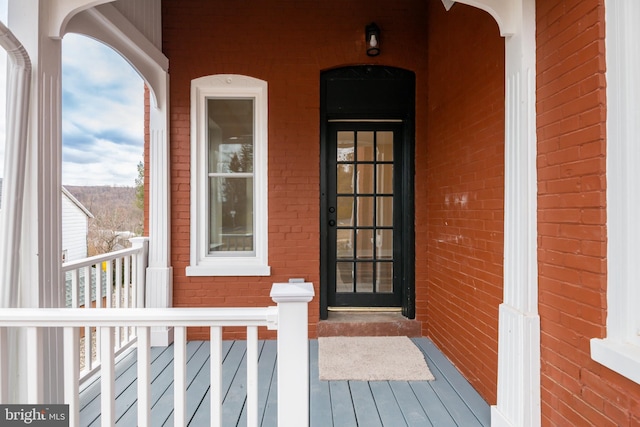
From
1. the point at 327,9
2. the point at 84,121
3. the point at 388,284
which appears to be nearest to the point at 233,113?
the point at 327,9

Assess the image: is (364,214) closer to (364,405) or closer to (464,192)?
(464,192)

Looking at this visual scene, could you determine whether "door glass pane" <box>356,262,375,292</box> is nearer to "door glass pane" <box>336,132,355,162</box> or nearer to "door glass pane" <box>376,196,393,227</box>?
"door glass pane" <box>376,196,393,227</box>

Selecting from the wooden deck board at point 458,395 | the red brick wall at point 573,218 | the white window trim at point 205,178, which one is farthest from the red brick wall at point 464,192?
the white window trim at point 205,178

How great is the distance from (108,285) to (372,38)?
118 inches

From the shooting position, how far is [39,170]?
1771 mm

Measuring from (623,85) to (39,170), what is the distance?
8.39ft

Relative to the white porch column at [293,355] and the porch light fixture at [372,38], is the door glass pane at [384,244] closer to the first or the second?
the porch light fixture at [372,38]

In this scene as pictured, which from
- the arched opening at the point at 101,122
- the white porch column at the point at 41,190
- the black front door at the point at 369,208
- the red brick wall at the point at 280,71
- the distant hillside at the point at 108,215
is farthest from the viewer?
the arched opening at the point at 101,122

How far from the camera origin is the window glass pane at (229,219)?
3490mm

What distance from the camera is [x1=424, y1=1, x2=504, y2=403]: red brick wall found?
224 cm

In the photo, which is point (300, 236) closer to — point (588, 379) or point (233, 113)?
point (233, 113)

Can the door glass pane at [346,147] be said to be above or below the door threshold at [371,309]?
above

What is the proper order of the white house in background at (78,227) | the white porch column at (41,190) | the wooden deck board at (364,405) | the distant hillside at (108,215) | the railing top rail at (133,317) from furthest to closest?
1. the distant hillside at (108,215)
2. the white house in background at (78,227)
3. the wooden deck board at (364,405)
4. the white porch column at (41,190)
5. the railing top rail at (133,317)

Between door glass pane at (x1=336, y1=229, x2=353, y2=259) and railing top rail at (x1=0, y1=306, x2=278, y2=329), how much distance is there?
7.19 ft
